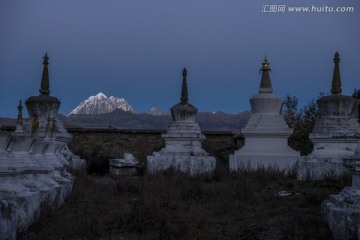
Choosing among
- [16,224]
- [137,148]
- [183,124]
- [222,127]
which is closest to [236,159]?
[183,124]

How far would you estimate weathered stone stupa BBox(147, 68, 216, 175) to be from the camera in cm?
1401

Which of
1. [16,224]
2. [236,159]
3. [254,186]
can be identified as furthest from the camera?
[236,159]

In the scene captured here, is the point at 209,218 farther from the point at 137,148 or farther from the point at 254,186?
the point at 137,148

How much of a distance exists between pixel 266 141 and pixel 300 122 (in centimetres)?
1074

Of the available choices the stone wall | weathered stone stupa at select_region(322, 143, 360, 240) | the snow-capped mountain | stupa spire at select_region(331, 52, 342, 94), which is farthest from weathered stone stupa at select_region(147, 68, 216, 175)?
the snow-capped mountain

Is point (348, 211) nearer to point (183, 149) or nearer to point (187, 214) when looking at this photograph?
point (187, 214)

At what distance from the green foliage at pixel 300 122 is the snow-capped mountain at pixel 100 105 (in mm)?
30749

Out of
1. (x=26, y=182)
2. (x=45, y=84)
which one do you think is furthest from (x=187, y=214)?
(x=45, y=84)

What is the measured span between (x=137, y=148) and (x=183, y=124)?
529 centimetres

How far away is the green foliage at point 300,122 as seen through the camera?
1899 cm

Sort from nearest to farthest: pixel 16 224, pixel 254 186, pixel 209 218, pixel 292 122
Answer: pixel 16 224 < pixel 209 218 < pixel 254 186 < pixel 292 122

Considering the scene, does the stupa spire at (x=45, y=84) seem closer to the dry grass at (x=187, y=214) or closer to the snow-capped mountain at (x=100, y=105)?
the dry grass at (x=187, y=214)

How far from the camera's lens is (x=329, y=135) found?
39.8 feet

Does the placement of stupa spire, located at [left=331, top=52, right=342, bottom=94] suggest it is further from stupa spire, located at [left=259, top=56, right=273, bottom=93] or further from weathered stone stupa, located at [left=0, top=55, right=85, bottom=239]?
weathered stone stupa, located at [left=0, top=55, right=85, bottom=239]
